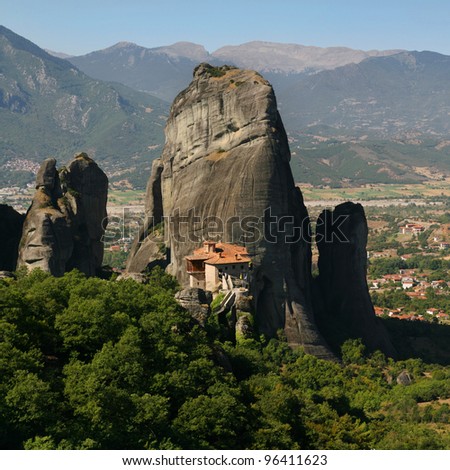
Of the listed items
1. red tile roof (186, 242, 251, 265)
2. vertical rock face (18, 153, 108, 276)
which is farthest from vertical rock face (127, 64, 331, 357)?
vertical rock face (18, 153, 108, 276)

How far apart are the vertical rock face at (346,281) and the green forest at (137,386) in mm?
22764

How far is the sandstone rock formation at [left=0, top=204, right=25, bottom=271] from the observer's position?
62.8 meters

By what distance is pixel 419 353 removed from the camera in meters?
64.6

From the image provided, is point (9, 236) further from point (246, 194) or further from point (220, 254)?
point (220, 254)

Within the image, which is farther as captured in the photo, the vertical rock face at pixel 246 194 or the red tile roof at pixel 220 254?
the vertical rock face at pixel 246 194

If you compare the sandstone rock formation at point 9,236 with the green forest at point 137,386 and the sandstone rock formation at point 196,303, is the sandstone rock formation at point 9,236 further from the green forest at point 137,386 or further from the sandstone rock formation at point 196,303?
the green forest at point 137,386

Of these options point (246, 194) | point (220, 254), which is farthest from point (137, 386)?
point (246, 194)

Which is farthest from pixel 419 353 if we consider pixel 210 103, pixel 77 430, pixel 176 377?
pixel 77 430

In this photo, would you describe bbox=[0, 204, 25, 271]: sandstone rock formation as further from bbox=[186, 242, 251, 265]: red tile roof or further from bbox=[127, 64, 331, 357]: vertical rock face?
bbox=[186, 242, 251, 265]: red tile roof

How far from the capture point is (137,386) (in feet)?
93.5

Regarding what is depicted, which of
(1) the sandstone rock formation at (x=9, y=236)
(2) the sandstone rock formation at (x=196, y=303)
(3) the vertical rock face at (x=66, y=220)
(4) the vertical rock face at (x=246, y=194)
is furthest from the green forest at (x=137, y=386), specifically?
(1) the sandstone rock formation at (x=9, y=236)

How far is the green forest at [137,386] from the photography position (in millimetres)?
25766

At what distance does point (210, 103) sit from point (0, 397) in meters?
42.2

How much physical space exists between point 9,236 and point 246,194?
18.7 m
